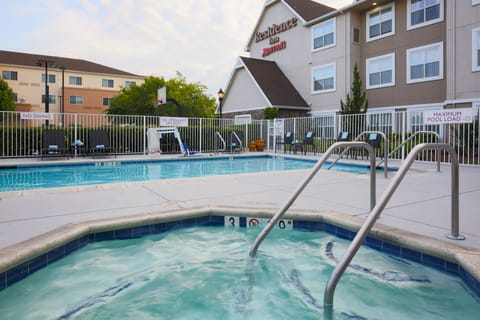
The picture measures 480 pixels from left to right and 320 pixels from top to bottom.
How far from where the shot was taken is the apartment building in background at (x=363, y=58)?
13.9 meters

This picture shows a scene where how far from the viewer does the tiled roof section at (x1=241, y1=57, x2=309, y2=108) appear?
65.5 feet

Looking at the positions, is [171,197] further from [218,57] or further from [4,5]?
[218,57]

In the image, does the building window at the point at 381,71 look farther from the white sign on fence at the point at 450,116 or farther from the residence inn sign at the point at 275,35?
the white sign on fence at the point at 450,116

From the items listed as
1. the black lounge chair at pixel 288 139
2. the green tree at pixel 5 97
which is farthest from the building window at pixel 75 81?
the black lounge chair at pixel 288 139

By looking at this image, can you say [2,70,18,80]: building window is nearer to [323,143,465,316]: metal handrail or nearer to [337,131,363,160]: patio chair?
[337,131,363,160]: patio chair

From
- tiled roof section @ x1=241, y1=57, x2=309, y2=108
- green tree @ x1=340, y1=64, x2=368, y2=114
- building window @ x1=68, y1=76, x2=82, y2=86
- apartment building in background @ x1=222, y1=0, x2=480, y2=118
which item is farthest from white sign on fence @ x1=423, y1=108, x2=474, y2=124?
building window @ x1=68, y1=76, x2=82, y2=86

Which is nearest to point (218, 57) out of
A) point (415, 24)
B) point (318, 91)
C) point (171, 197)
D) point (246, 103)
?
point (246, 103)

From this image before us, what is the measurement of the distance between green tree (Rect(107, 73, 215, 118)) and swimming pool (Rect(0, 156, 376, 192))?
22.6 metres

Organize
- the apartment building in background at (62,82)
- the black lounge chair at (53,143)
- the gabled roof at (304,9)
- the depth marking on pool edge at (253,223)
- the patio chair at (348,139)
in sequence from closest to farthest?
the depth marking on pool edge at (253,223) → the black lounge chair at (53,143) → the patio chair at (348,139) → the gabled roof at (304,9) → the apartment building in background at (62,82)

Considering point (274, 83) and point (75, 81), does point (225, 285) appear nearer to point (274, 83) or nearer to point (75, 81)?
point (274, 83)

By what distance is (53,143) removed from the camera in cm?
1244

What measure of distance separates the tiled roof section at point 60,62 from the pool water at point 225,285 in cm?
4785

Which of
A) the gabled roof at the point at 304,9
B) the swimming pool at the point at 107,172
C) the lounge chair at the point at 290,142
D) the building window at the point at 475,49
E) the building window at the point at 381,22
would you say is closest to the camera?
the swimming pool at the point at 107,172

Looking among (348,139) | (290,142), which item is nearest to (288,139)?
(290,142)
